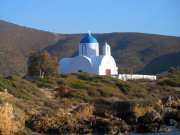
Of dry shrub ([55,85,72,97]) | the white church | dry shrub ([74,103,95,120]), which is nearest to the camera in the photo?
dry shrub ([74,103,95,120])

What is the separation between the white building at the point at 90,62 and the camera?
69062mm

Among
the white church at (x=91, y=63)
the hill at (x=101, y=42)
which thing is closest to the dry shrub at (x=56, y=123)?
the white church at (x=91, y=63)

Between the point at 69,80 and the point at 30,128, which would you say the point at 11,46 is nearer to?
the point at 69,80

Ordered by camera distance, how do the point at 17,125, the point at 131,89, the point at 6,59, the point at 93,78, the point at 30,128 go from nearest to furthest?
1. the point at 17,125
2. the point at 30,128
3. the point at 131,89
4. the point at 93,78
5. the point at 6,59

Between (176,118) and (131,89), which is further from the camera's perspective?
(131,89)

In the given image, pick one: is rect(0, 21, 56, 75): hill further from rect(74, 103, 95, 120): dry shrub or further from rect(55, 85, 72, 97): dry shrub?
rect(74, 103, 95, 120): dry shrub

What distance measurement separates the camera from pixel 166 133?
102 feet

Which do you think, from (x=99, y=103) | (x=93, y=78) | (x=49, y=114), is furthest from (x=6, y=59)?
(x=49, y=114)

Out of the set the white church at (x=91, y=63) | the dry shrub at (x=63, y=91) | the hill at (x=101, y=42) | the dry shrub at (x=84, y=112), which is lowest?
the dry shrub at (x=84, y=112)

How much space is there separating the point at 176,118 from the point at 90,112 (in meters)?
5.63

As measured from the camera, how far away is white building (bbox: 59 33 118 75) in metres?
69.1

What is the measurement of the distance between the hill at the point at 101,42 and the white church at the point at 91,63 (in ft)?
123

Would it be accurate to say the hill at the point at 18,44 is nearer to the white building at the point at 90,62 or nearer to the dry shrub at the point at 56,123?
the white building at the point at 90,62

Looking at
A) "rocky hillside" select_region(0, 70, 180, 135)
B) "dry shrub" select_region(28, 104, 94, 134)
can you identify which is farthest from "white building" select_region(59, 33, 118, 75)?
"dry shrub" select_region(28, 104, 94, 134)
